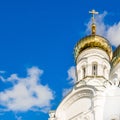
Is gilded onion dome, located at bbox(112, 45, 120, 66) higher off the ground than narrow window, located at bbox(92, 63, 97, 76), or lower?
higher

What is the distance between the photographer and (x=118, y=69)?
24.9 metres

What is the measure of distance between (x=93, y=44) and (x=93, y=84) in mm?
2469

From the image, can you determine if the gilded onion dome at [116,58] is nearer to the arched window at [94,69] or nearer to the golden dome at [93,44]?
the golden dome at [93,44]

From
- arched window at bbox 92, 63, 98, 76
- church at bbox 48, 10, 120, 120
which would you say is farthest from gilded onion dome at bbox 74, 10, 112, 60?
arched window at bbox 92, 63, 98, 76

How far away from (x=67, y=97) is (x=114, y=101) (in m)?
2.56

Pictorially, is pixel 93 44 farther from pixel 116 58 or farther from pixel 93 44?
pixel 116 58

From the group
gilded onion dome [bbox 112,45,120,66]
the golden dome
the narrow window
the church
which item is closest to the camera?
the church

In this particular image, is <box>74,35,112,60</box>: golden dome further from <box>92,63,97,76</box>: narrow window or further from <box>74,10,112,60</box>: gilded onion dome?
<box>92,63,97,76</box>: narrow window

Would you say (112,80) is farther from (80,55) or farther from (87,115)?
(87,115)

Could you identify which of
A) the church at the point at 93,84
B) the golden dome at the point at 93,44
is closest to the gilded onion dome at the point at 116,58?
the church at the point at 93,84

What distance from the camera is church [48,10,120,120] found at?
20.4 m

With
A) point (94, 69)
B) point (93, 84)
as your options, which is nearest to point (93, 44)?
point (94, 69)

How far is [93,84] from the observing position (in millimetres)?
22453

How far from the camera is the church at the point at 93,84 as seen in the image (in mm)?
20406
